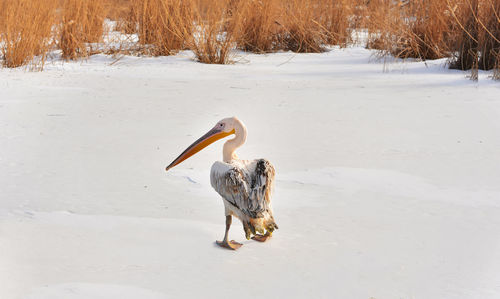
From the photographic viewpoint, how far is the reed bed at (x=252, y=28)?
611 cm

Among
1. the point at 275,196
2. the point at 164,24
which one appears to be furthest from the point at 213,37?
the point at 275,196

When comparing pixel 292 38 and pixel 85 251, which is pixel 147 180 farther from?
pixel 292 38

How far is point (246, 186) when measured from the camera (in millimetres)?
2225

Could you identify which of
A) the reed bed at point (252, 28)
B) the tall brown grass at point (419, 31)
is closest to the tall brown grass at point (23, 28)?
the reed bed at point (252, 28)

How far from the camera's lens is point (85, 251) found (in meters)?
2.22

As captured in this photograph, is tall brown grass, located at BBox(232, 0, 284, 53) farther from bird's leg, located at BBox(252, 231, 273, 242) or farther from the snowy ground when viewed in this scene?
bird's leg, located at BBox(252, 231, 273, 242)

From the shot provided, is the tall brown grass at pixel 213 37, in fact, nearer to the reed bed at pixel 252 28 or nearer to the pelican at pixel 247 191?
the reed bed at pixel 252 28

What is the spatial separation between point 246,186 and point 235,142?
7.8 inches

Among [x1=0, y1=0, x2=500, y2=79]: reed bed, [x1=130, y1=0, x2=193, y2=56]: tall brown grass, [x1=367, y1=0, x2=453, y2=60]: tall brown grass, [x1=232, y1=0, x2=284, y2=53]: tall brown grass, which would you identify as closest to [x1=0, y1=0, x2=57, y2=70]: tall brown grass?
[x1=0, y1=0, x2=500, y2=79]: reed bed

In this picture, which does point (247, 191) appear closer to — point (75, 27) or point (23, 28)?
point (23, 28)

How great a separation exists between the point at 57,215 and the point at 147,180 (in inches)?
21.8

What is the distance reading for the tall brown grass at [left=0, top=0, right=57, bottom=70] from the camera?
613 cm

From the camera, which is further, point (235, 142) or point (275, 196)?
point (275, 196)

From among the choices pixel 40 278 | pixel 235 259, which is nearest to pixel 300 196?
pixel 235 259
